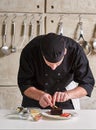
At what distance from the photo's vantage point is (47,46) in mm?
1552

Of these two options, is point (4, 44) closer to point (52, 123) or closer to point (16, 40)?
point (16, 40)

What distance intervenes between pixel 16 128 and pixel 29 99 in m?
0.52

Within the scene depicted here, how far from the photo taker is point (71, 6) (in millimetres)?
2402

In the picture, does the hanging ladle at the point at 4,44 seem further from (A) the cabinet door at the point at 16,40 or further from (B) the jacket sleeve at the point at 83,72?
(B) the jacket sleeve at the point at 83,72

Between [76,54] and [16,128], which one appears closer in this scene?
[16,128]

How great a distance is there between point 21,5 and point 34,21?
15 centimetres

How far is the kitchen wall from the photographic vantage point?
239 cm

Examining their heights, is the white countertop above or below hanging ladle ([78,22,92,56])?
below

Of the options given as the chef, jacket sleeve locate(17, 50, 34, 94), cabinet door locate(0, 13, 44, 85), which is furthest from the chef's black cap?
cabinet door locate(0, 13, 44, 85)

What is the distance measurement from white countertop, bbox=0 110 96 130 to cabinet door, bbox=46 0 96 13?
3.54 ft

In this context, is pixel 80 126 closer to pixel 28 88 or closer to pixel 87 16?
pixel 28 88

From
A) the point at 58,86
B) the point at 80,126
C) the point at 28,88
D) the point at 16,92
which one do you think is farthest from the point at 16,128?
the point at 16,92

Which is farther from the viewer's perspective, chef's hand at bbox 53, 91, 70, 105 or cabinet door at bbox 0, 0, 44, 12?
cabinet door at bbox 0, 0, 44, 12

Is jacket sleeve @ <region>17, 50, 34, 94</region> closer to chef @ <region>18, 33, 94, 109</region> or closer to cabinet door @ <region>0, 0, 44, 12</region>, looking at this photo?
chef @ <region>18, 33, 94, 109</region>
